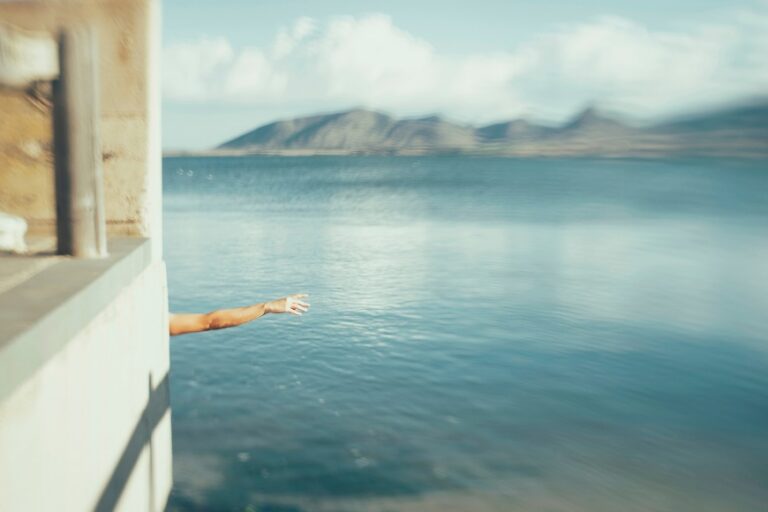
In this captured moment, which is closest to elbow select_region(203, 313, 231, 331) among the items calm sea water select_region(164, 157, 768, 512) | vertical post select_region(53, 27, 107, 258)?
vertical post select_region(53, 27, 107, 258)

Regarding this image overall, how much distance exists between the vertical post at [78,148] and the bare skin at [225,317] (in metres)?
1.75

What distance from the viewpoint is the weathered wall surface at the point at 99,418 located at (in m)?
2.75

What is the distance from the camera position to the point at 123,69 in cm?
558

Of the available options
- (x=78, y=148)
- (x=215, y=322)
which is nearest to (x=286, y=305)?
(x=215, y=322)

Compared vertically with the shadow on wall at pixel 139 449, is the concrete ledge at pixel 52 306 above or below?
above

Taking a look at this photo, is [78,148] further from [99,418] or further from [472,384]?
[472,384]

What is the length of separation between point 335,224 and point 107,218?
40639mm

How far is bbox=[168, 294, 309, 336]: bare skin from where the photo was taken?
20.5 ft

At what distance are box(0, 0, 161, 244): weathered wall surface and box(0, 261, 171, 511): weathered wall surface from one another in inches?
27.7

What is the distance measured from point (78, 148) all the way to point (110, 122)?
1104 millimetres

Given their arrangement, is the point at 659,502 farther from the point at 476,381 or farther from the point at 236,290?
the point at 236,290

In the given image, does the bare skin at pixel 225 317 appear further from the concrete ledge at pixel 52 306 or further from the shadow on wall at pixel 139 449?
the concrete ledge at pixel 52 306

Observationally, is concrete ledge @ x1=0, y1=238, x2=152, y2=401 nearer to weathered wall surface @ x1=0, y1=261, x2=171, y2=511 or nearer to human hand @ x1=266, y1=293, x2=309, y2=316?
weathered wall surface @ x1=0, y1=261, x2=171, y2=511

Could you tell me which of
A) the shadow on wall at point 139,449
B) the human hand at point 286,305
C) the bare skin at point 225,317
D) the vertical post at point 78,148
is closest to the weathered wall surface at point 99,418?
the shadow on wall at point 139,449
